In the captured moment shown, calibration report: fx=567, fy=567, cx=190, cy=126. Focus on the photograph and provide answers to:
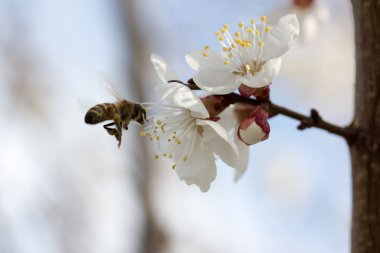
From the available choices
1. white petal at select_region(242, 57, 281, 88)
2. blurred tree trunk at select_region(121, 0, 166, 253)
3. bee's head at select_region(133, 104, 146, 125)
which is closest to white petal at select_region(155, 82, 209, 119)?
white petal at select_region(242, 57, 281, 88)

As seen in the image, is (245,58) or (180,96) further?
(245,58)

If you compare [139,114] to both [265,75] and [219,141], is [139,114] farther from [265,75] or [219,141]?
[265,75]

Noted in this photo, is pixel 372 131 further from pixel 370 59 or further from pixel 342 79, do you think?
pixel 342 79

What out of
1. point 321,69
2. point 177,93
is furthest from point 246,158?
point 321,69

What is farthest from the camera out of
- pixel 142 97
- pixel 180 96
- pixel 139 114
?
pixel 142 97

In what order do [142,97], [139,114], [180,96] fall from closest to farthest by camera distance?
[180,96] < [139,114] < [142,97]

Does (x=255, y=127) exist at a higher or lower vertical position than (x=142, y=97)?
higher

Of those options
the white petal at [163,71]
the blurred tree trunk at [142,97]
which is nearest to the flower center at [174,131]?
the white petal at [163,71]

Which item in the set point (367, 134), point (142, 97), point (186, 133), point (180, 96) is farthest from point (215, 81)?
point (142, 97)
